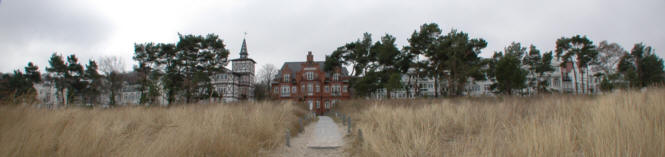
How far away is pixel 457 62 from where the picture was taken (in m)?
27.5

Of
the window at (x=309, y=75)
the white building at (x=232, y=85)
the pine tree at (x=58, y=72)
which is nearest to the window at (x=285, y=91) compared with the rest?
the window at (x=309, y=75)

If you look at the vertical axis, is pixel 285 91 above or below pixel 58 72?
below

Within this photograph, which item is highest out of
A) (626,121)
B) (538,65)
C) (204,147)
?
(538,65)

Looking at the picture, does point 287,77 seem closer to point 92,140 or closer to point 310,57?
point 310,57

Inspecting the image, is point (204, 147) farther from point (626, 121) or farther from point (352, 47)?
point (352, 47)

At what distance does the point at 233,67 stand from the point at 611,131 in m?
48.4

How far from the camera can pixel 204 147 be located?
16.4 feet

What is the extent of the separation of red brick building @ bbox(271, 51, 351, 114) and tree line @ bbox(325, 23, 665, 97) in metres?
5.56

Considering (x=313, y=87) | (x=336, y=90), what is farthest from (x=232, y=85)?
(x=336, y=90)

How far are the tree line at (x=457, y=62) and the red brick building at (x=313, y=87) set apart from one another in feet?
18.2

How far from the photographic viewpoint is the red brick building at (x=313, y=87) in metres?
41.5

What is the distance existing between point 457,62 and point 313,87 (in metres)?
21.9

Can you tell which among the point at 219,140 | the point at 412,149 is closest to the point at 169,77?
the point at 219,140

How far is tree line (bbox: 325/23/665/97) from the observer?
27.1 metres
